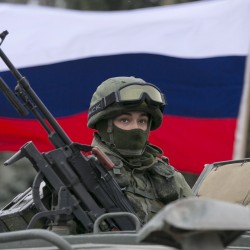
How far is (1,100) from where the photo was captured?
9.75 metres

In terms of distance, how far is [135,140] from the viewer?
224 inches

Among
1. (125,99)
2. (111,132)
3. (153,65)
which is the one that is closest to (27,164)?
(153,65)

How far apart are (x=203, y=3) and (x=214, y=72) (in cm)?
78

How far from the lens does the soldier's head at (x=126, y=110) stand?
5684 mm

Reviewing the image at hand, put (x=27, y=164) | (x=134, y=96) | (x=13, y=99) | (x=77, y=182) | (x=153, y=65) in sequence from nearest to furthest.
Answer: (x=77, y=182) → (x=13, y=99) → (x=134, y=96) → (x=153, y=65) → (x=27, y=164)

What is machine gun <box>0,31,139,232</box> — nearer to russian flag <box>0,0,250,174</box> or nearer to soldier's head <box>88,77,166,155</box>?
soldier's head <box>88,77,166,155</box>

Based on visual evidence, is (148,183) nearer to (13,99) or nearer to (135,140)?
(135,140)

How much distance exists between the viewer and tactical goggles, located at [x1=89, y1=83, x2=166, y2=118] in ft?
18.6

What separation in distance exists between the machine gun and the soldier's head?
17.3 inches

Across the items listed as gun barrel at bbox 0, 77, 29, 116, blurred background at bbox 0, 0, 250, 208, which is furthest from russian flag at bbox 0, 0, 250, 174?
blurred background at bbox 0, 0, 250, 208

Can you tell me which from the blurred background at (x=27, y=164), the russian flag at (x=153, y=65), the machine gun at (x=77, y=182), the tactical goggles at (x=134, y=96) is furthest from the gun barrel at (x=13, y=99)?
the blurred background at (x=27, y=164)

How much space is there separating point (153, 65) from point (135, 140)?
178 inches

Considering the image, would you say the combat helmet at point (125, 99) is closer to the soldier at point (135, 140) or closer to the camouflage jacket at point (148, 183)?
the soldier at point (135, 140)

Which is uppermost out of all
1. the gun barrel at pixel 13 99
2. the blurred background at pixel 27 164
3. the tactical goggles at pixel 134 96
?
the gun barrel at pixel 13 99
